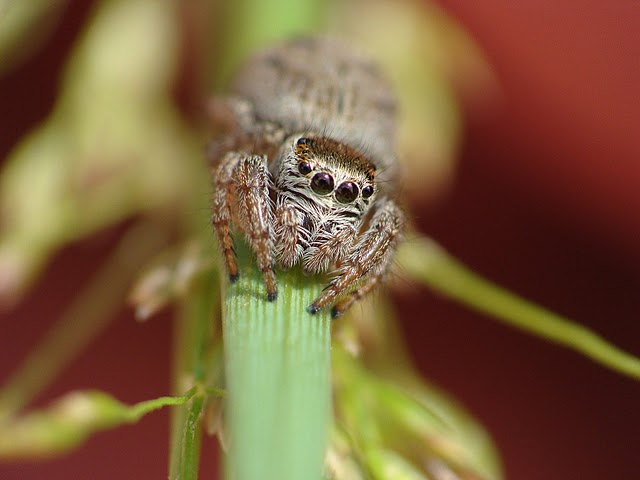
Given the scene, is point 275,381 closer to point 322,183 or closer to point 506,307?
point 322,183

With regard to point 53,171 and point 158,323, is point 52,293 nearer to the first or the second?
point 158,323

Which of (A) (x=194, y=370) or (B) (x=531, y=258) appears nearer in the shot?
(A) (x=194, y=370)

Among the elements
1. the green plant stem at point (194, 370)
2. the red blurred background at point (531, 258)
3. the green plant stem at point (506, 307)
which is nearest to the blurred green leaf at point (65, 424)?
the green plant stem at point (194, 370)

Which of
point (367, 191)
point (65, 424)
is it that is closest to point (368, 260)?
point (367, 191)

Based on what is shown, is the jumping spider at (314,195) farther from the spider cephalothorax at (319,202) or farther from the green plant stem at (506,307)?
the green plant stem at (506,307)

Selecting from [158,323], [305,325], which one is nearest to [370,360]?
[158,323]
